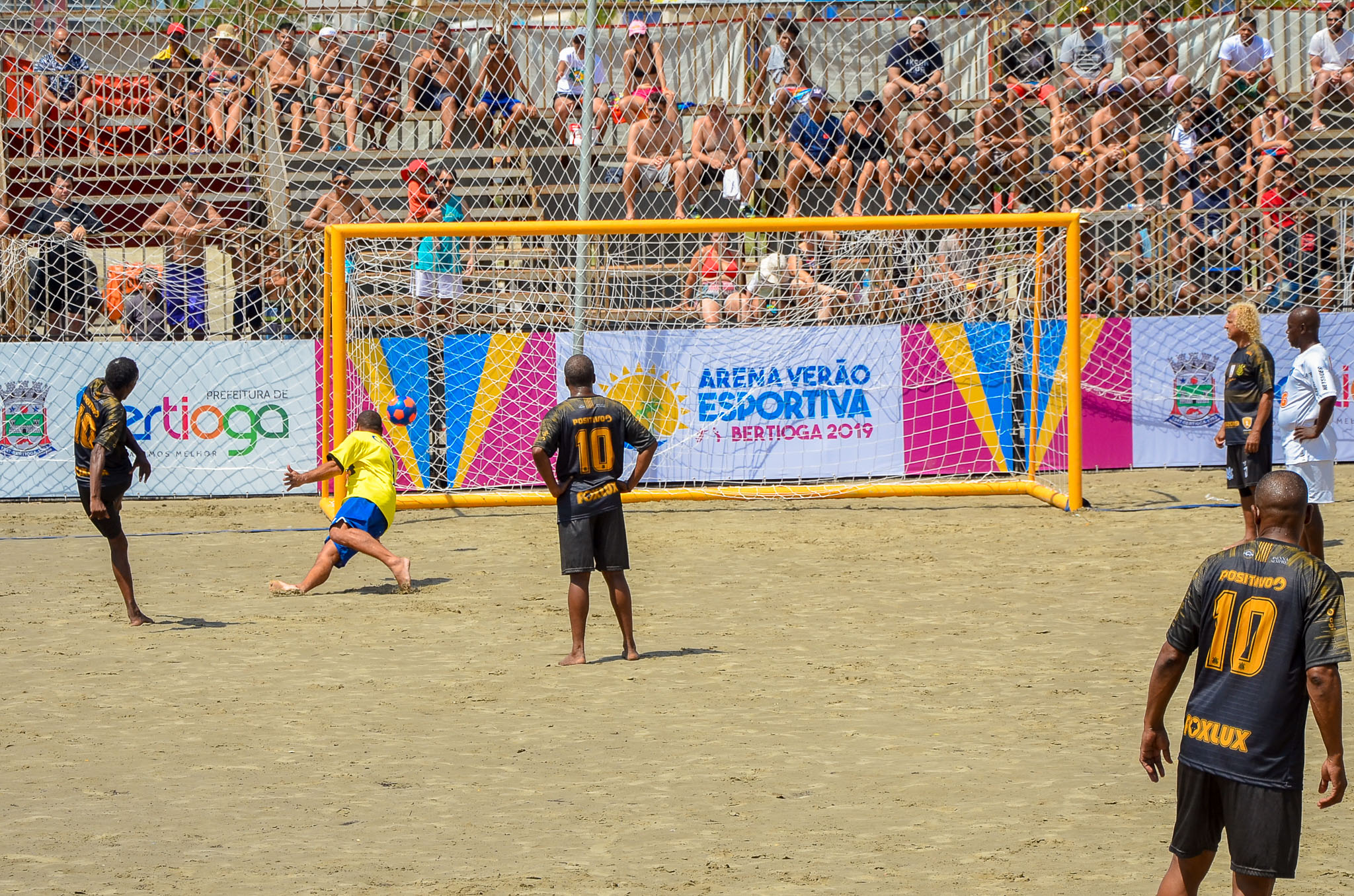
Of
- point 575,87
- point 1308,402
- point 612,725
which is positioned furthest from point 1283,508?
point 575,87

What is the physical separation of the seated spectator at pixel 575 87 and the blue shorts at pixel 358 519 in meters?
6.27

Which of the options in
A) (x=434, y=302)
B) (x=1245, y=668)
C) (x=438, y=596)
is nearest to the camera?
(x=1245, y=668)

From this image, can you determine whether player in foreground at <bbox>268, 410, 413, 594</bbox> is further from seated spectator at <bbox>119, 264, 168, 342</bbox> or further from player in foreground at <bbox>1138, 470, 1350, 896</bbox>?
player in foreground at <bbox>1138, 470, 1350, 896</bbox>

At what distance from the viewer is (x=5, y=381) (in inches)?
606

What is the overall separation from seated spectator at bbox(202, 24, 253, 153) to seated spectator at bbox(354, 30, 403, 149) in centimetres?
120

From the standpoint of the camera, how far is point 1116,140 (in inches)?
657

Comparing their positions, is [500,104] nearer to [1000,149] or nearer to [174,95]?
[174,95]

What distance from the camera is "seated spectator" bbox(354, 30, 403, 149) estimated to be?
16109 millimetres

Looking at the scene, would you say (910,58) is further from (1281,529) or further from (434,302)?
(1281,529)

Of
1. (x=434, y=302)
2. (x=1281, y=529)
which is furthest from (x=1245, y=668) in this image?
(x=434, y=302)

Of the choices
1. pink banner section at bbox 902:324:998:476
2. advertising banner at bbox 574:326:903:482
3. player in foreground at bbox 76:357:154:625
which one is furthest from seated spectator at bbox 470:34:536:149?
player in foreground at bbox 76:357:154:625

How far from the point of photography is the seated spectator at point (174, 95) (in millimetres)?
16203

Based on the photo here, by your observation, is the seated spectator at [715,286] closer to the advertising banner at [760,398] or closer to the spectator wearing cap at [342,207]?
the advertising banner at [760,398]

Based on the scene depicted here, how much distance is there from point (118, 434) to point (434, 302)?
6.62m
